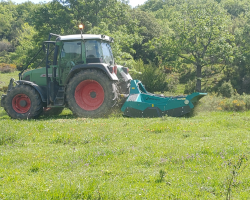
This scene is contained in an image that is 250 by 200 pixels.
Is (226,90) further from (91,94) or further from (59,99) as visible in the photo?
(59,99)

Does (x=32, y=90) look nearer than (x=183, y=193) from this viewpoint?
No

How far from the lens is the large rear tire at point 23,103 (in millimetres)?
11523

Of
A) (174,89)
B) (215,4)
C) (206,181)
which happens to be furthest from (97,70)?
(215,4)

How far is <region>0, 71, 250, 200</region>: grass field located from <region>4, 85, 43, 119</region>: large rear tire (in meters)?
2.19

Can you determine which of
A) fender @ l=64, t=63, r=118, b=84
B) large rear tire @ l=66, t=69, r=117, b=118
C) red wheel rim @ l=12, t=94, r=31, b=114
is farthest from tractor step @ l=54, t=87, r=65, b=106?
red wheel rim @ l=12, t=94, r=31, b=114

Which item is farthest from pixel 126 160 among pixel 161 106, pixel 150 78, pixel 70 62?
pixel 150 78

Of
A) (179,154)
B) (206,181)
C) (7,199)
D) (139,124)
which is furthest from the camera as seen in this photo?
(139,124)

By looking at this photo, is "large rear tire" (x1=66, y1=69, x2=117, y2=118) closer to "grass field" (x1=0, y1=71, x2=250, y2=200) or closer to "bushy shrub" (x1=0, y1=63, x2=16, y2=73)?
"grass field" (x1=0, y1=71, x2=250, y2=200)

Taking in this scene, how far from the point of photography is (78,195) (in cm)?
439

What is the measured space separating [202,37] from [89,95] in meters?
20.3

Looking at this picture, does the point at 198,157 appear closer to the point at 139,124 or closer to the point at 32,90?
the point at 139,124

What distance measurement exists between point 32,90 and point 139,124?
15.4 feet

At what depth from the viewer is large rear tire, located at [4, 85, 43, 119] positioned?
454 inches

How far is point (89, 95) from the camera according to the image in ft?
38.4
